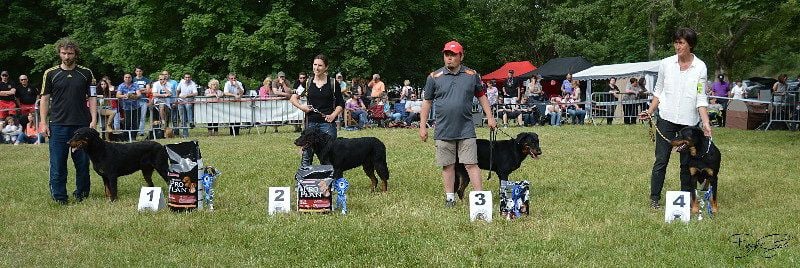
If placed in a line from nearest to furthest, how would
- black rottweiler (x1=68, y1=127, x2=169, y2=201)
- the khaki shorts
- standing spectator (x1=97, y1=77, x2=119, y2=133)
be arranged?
the khaki shorts < black rottweiler (x1=68, y1=127, x2=169, y2=201) < standing spectator (x1=97, y1=77, x2=119, y2=133)

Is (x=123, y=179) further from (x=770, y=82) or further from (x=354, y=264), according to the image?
(x=770, y=82)

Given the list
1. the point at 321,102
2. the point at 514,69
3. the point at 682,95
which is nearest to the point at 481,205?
the point at 682,95

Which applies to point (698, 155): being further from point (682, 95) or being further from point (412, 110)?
point (412, 110)

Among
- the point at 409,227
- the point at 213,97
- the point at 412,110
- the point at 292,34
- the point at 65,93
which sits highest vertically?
the point at 292,34

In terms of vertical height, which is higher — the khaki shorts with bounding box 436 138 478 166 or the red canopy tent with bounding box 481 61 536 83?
the red canopy tent with bounding box 481 61 536 83

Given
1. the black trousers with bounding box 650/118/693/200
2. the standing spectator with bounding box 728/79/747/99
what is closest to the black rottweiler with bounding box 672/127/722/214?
the black trousers with bounding box 650/118/693/200

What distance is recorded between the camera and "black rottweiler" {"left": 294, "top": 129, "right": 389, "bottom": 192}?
7.87 m

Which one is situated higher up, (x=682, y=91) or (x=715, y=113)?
(x=682, y=91)

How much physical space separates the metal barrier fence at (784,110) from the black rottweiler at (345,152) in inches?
545

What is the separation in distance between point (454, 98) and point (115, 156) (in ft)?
11.5

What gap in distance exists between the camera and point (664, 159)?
7172mm

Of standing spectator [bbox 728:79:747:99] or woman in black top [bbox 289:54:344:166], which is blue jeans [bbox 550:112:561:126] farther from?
woman in black top [bbox 289:54:344:166]

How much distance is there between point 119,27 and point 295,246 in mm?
27203

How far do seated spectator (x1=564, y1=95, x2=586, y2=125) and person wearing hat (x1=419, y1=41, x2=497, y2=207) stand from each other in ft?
49.0
